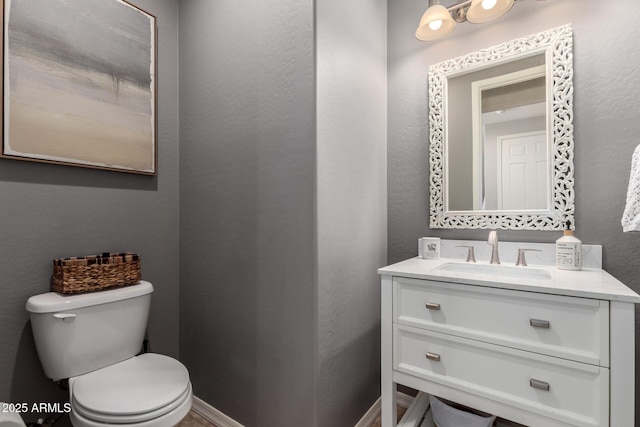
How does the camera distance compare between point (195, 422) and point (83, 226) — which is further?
point (195, 422)

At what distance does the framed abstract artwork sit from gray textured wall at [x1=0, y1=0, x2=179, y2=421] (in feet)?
0.27

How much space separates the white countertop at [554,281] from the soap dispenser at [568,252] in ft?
0.09

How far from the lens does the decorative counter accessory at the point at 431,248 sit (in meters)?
1.54

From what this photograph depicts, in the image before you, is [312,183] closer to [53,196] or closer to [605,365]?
[605,365]

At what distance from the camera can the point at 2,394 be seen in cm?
124

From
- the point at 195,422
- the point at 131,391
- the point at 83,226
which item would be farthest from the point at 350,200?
the point at 195,422

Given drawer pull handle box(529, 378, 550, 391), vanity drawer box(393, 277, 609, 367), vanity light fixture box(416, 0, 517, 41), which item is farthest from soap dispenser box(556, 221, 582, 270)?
vanity light fixture box(416, 0, 517, 41)

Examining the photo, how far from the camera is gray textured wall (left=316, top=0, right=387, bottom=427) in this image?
1.28 metres

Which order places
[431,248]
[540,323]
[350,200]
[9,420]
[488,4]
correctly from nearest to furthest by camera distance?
1. [9,420]
2. [540,323]
3. [488,4]
4. [350,200]
5. [431,248]

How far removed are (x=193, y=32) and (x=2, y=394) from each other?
6.40ft

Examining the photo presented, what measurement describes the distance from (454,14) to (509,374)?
5.28 feet

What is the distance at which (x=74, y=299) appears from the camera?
1.23 metres

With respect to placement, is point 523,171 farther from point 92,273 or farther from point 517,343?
point 92,273

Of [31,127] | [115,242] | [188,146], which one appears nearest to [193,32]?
[188,146]
